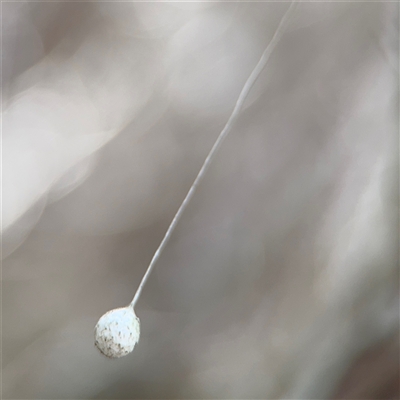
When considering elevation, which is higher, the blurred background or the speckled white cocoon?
the speckled white cocoon

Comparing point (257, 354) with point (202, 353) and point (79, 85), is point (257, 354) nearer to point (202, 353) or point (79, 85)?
point (202, 353)

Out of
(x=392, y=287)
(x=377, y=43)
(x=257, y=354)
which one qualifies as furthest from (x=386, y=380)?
(x=377, y=43)

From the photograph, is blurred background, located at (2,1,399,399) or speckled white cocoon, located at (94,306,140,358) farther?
blurred background, located at (2,1,399,399)

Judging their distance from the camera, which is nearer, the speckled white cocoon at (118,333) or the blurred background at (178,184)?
the speckled white cocoon at (118,333)

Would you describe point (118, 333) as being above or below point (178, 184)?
above

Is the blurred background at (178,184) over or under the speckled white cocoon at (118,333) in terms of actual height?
under
